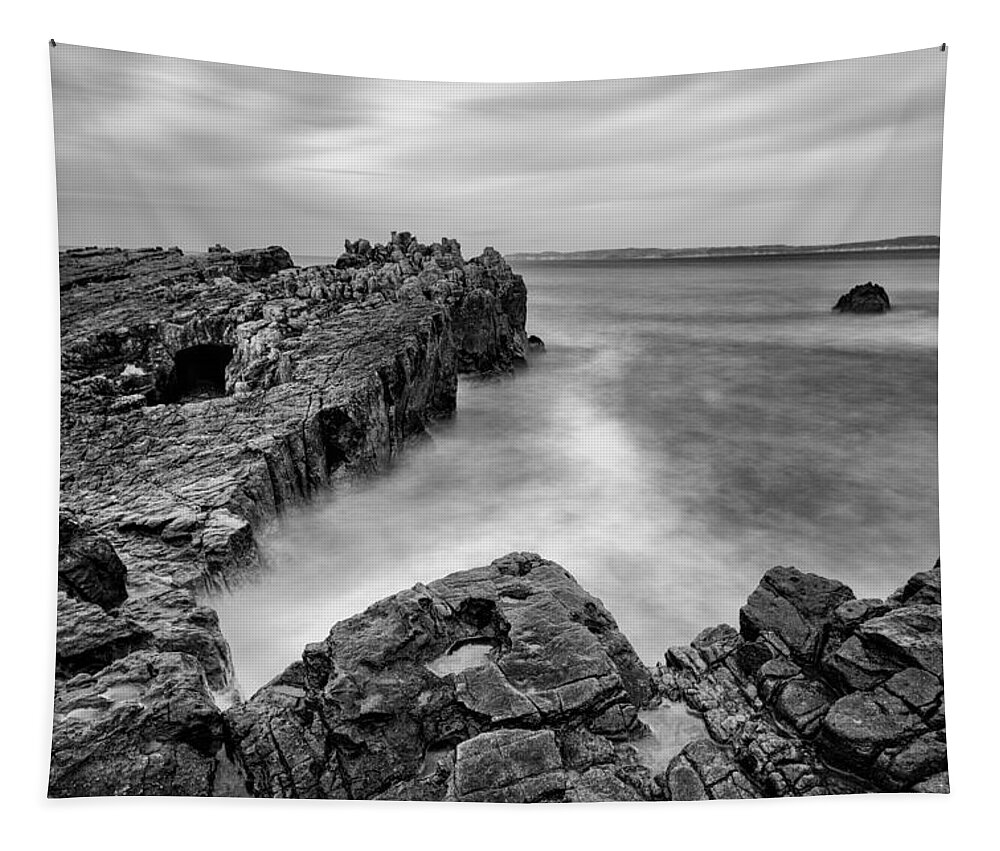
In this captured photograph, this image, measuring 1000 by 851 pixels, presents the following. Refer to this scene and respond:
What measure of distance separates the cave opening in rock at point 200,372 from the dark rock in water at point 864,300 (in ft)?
11.0

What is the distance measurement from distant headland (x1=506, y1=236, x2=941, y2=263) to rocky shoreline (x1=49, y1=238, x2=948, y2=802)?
0.30 metres

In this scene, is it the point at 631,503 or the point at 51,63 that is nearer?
the point at 51,63

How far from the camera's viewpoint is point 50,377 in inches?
155

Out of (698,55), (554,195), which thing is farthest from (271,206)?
(698,55)

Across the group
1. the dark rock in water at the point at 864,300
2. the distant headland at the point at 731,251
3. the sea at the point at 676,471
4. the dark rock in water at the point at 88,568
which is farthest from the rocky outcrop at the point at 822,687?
the dark rock in water at the point at 88,568

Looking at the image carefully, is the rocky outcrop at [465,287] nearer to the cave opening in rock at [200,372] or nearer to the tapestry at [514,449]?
the tapestry at [514,449]

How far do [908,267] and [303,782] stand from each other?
3.90 m

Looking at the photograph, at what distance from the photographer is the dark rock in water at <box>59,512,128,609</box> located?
3859 millimetres

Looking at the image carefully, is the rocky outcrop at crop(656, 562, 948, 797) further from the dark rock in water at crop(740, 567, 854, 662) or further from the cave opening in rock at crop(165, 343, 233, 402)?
the cave opening in rock at crop(165, 343, 233, 402)

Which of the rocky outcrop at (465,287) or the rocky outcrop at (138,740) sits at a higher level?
the rocky outcrop at (465,287)

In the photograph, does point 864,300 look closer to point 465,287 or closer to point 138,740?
point 465,287

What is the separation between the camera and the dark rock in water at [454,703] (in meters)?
3.77

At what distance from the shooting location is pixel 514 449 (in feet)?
13.9
